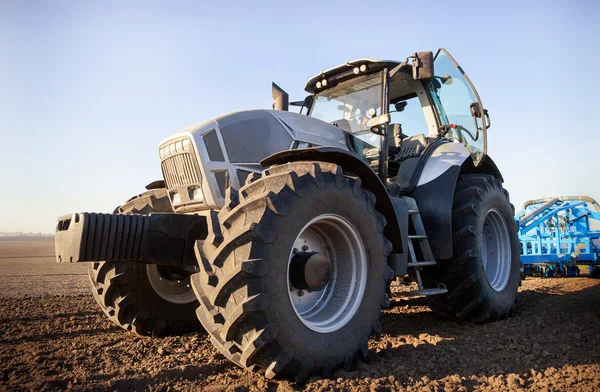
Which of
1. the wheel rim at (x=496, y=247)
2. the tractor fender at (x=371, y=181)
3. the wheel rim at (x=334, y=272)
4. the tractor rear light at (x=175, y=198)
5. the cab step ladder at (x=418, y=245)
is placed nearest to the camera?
the wheel rim at (x=334, y=272)

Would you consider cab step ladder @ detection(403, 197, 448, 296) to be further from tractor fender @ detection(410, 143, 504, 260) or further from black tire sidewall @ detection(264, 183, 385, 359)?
black tire sidewall @ detection(264, 183, 385, 359)

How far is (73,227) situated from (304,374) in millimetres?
1922

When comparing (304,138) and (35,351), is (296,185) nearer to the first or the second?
(304,138)

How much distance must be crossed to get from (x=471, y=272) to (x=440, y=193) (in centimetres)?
92

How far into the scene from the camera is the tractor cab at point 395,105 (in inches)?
199

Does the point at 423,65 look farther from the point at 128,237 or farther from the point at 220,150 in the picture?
the point at 128,237

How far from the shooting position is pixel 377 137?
5105 mm

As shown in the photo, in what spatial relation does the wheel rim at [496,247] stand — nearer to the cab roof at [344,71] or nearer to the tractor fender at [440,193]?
the tractor fender at [440,193]

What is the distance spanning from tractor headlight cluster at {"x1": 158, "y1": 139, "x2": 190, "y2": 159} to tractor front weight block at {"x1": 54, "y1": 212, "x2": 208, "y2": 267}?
2.11 ft

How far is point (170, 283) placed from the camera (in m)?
4.80

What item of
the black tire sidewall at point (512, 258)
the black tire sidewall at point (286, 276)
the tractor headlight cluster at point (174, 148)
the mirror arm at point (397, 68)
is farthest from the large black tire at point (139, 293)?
the black tire sidewall at point (512, 258)

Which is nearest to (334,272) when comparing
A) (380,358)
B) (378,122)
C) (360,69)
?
(380,358)

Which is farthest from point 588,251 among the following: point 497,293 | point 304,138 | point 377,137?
point 304,138

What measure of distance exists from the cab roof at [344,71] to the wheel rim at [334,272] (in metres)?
2.46
